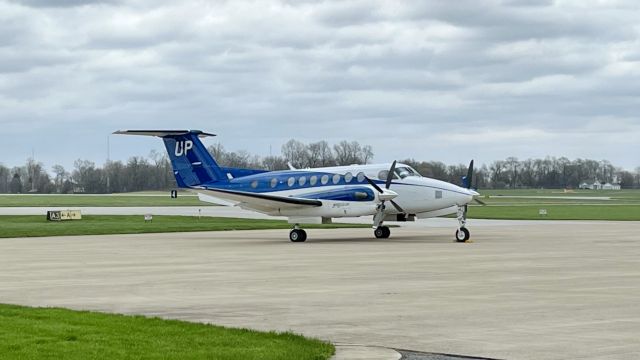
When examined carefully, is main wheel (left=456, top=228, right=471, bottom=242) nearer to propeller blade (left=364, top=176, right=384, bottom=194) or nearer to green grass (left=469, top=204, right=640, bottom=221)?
propeller blade (left=364, top=176, right=384, bottom=194)

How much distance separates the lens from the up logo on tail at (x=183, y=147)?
4309 cm

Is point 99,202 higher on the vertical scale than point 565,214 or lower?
higher

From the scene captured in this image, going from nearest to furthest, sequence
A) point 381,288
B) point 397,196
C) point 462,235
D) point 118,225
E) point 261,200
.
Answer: point 381,288, point 462,235, point 397,196, point 261,200, point 118,225

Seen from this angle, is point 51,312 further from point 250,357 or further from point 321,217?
point 321,217

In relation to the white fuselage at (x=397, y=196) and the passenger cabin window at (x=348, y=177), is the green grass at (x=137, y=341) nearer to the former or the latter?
the white fuselage at (x=397, y=196)

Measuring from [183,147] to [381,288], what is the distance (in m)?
24.6

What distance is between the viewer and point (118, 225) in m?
53.1

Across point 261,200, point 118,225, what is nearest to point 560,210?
point 118,225

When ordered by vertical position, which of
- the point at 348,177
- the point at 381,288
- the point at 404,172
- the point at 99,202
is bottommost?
the point at 381,288

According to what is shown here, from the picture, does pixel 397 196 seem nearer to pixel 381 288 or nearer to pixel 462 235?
pixel 462 235

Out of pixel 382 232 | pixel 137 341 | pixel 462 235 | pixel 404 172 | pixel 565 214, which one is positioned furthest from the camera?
pixel 565 214

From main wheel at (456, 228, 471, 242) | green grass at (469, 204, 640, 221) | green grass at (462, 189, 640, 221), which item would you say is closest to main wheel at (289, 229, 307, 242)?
main wheel at (456, 228, 471, 242)

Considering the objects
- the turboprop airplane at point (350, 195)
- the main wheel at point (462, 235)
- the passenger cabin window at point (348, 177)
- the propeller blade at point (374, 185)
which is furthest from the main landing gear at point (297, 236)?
the main wheel at point (462, 235)

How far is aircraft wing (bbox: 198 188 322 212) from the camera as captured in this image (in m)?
39.0
